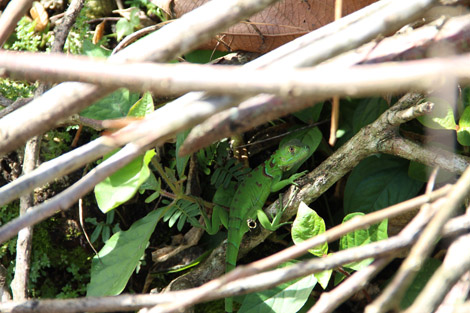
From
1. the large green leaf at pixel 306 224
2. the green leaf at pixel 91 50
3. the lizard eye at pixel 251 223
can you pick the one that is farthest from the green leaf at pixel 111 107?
the large green leaf at pixel 306 224

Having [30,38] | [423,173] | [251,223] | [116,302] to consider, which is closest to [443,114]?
[423,173]

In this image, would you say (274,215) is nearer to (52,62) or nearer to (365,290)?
(365,290)

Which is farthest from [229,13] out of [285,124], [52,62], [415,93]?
[285,124]

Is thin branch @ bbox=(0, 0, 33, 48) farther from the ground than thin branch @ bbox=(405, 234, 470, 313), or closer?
farther from the ground

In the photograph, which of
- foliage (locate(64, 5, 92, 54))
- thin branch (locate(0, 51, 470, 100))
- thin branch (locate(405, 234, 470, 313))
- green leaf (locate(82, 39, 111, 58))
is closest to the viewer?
thin branch (locate(0, 51, 470, 100))

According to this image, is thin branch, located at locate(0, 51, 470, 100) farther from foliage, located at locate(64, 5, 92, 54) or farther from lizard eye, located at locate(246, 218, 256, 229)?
foliage, located at locate(64, 5, 92, 54)

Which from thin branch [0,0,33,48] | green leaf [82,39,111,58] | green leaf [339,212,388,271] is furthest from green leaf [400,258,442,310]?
thin branch [0,0,33,48]

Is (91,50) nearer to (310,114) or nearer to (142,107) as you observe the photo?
(142,107)

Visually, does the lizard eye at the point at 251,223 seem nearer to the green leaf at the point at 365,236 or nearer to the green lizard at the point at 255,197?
the green lizard at the point at 255,197
